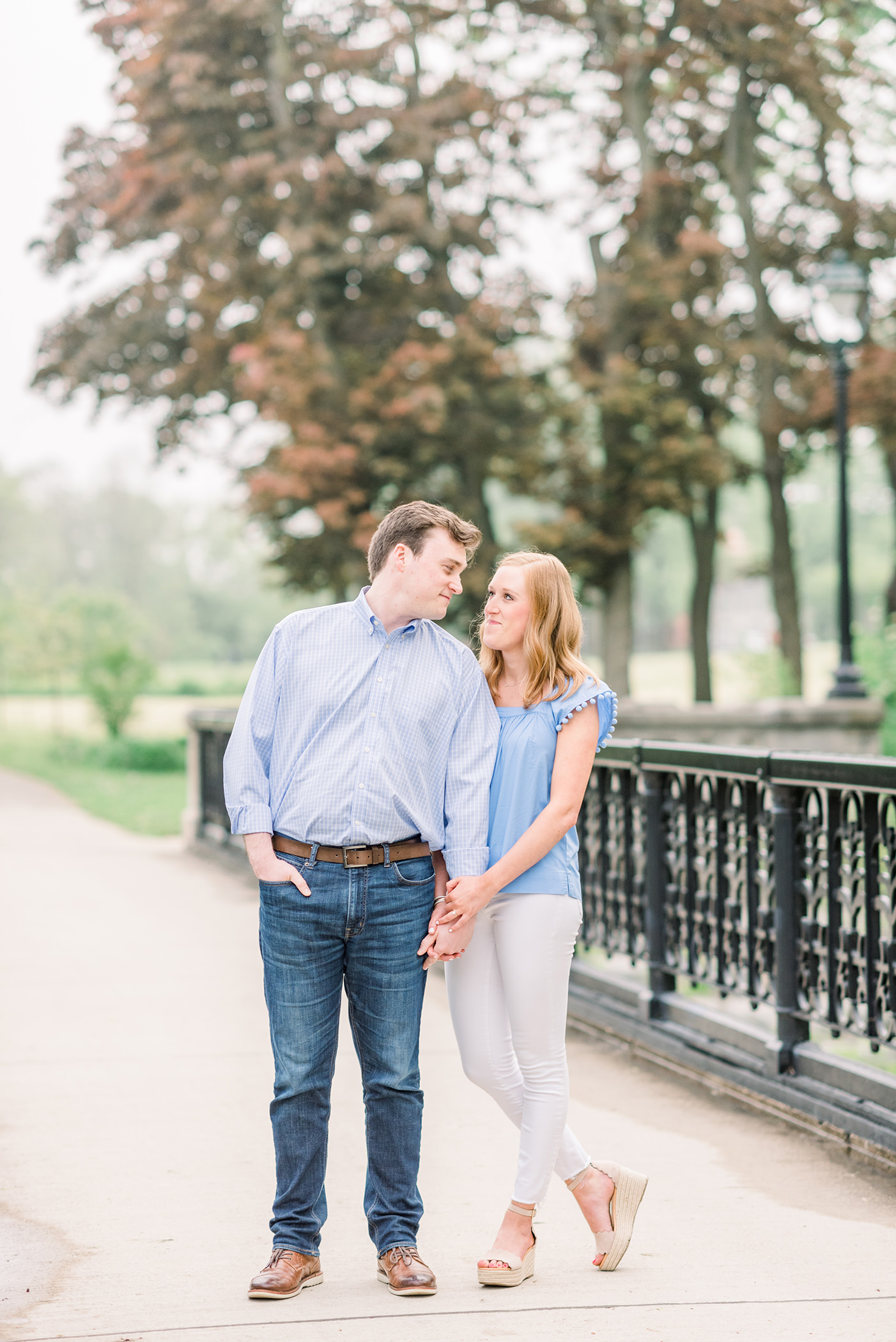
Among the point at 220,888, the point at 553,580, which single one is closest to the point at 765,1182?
the point at 553,580

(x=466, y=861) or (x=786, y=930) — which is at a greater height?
(x=466, y=861)

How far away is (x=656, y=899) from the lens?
6.43m

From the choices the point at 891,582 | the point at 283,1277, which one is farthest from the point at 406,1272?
the point at 891,582

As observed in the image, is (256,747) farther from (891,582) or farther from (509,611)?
(891,582)

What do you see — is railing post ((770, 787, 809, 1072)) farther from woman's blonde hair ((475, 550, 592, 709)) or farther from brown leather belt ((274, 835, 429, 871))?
brown leather belt ((274, 835, 429, 871))

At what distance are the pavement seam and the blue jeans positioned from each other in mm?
223

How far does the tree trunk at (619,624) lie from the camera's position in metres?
22.7

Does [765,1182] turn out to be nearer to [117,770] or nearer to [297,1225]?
[297,1225]

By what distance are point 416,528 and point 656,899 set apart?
10.5 ft

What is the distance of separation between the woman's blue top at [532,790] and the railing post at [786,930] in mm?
1802

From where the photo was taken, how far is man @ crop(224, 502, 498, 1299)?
3.61m

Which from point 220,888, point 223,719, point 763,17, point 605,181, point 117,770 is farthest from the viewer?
point 117,770

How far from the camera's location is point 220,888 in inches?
465

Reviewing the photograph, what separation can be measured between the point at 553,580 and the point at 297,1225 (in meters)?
1.72
